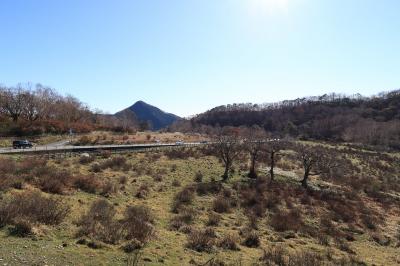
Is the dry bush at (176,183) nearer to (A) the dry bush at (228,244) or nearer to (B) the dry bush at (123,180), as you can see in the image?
(B) the dry bush at (123,180)

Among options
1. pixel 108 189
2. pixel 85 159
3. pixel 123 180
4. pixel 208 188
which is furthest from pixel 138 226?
pixel 85 159

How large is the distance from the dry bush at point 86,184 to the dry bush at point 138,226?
5951mm

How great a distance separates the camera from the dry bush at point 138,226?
15.7m

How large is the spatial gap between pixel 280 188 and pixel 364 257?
57.8 feet

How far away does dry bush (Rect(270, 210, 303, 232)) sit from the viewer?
23500mm

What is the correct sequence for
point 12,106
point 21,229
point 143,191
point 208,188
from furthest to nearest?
1. point 12,106
2. point 208,188
3. point 143,191
4. point 21,229

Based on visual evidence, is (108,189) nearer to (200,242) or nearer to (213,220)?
(213,220)

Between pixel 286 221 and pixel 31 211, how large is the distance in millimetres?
15519

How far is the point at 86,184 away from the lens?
2600 centimetres

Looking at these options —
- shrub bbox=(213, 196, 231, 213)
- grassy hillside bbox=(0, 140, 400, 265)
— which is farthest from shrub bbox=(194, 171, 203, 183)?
shrub bbox=(213, 196, 231, 213)

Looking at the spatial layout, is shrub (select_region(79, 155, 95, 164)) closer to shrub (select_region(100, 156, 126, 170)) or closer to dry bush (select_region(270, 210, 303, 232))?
shrub (select_region(100, 156, 126, 170))

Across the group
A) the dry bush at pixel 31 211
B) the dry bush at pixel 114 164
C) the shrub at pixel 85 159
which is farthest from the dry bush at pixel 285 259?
the shrub at pixel 85 159

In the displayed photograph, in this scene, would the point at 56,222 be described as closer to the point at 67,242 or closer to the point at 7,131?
the point at 67,242

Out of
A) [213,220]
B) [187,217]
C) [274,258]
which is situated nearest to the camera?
[274,258]
